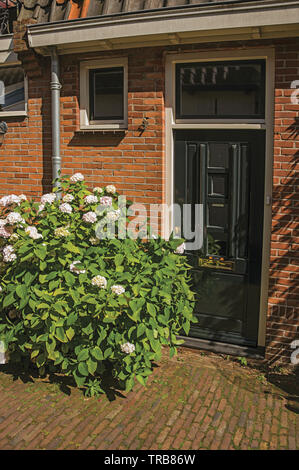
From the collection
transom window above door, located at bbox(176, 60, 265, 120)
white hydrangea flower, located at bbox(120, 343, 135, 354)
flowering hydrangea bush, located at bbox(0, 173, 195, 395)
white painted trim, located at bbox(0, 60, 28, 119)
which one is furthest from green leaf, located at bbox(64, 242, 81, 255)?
white painted trim, located at bbox(0, 60, 28, 119)

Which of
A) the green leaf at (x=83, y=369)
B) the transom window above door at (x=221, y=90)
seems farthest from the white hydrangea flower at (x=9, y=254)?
the transom window above door at (x=221, y=90)

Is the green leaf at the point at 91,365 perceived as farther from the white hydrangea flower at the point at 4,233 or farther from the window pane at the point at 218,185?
the window pane at the point at 218,185

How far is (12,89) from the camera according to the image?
6641 millimetres

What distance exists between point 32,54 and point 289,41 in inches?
123

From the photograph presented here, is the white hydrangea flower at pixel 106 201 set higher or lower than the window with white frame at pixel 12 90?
lower

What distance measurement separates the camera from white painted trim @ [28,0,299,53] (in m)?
4.68

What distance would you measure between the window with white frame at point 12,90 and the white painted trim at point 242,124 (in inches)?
83.0

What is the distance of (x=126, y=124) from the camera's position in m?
5.90

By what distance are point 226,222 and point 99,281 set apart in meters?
1.99

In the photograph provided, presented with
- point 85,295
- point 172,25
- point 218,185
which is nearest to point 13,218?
point 85,295

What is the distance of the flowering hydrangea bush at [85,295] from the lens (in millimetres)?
4336

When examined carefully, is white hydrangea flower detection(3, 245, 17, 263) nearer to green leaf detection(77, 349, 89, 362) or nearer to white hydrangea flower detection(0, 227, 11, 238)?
white hydrangea flower detection(0, 227, 11, 238)

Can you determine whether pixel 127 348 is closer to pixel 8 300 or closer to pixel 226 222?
pixel 8 300
